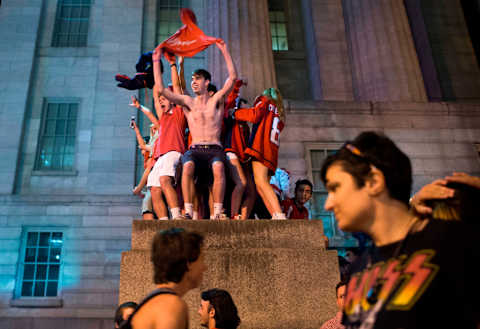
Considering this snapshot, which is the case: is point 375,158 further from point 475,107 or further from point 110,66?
point 110,66

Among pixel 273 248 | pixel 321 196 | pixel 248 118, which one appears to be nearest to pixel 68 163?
pixel 321 196

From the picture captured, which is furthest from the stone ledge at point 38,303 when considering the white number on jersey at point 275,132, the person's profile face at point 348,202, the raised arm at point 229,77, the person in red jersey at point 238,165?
the person's profile face at point 348,202

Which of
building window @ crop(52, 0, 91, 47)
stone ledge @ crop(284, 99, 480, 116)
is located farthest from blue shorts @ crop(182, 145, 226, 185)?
building window @ crop(52, 0, 91, 47)

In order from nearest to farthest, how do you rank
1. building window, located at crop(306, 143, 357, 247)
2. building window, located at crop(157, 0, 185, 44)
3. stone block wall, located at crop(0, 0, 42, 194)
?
building window, located at crop(306, 143, 357, 247)
stone block wall, located at crop(0, 0, 42, 194)
building window, located at crop(157, 0, 185, 44)

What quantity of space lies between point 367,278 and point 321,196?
12.0 m

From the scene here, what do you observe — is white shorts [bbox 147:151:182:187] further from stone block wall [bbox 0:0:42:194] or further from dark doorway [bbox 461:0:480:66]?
dark doorway [bbox 461:0:480:66]

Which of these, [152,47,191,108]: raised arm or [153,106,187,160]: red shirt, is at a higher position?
[152,47,191,108]: raised arm

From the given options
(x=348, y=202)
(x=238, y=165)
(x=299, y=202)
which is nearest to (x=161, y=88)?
(x=238, y=165)

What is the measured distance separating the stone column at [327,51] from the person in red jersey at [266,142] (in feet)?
42.8

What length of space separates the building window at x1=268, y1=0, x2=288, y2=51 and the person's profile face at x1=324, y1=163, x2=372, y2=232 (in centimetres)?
2277

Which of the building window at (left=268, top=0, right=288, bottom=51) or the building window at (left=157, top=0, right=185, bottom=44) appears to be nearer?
the building window at (left=157, top=0, right=185, bottom=44)

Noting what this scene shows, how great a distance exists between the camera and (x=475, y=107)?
14453 millimetres

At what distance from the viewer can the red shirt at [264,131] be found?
271 inches

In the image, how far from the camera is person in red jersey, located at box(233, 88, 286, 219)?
6.75 meters
